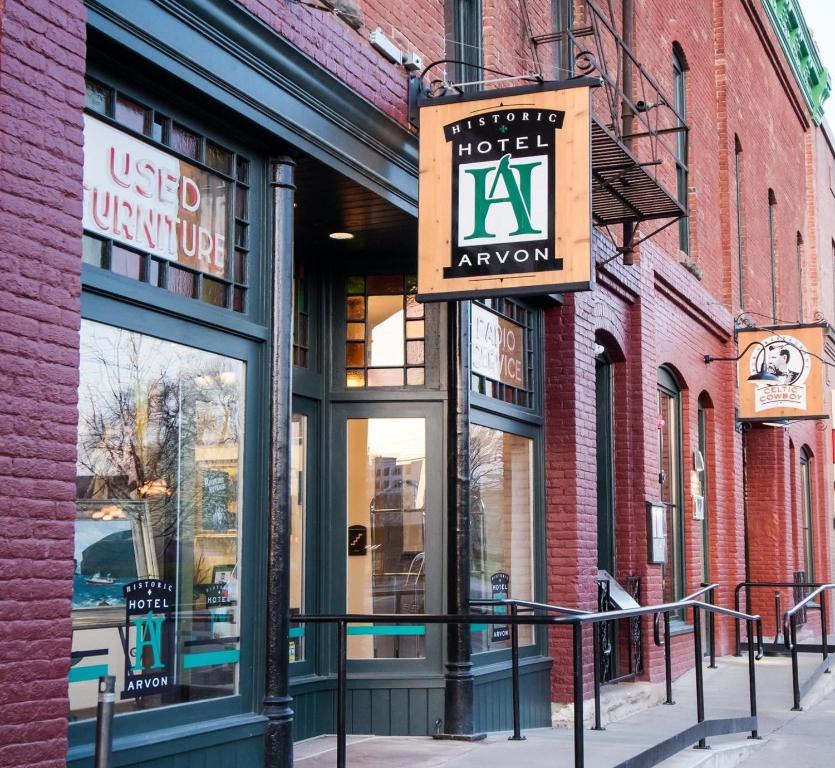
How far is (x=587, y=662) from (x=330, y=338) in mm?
3931

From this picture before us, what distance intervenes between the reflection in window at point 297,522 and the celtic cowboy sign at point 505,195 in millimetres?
1713

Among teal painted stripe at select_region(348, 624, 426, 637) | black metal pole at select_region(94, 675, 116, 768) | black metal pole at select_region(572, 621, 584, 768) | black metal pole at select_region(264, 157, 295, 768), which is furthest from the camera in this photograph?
teal painted stripe at select_region(348, 624, 426, 637)

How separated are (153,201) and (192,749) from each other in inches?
108

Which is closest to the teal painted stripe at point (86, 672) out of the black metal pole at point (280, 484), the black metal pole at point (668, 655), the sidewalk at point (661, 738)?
the black metal pole at point (280, 484)

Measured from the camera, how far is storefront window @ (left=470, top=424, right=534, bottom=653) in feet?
32.9

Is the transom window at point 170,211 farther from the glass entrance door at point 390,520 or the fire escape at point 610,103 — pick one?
the glass entrance door at point 390,520

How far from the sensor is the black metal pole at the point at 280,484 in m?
6.81

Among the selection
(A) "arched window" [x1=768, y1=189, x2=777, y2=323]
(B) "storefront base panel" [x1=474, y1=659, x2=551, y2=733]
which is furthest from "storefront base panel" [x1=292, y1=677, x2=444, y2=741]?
(A) "arched window" [x1=768, y1=189, x2=777, y2=323]

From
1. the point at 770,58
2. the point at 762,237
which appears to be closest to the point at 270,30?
the point at 762,237

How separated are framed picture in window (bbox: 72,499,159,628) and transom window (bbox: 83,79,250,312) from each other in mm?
1146

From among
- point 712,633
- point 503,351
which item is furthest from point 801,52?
point 503,351

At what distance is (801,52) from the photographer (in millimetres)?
23672

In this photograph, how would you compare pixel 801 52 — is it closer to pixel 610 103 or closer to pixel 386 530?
pixel 610 103

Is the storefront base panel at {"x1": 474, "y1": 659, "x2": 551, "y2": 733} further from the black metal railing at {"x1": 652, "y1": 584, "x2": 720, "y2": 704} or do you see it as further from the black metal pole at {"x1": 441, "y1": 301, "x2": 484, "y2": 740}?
the black metal railing at {"x1": 652, "y1": 584, "x2": 720, "y2": 704}
